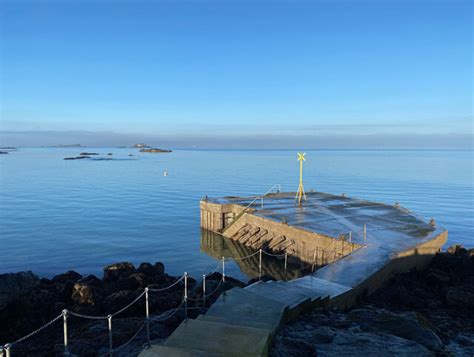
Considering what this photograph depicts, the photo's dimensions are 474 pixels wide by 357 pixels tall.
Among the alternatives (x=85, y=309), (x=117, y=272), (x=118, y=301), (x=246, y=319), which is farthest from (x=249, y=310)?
(x=117, y=272)

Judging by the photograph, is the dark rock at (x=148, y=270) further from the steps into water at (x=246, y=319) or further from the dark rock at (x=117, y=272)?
the steps into water at (x=246, y=319)

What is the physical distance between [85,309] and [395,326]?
1018cm

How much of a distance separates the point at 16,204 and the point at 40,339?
37.2 metres

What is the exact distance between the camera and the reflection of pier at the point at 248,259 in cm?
2248

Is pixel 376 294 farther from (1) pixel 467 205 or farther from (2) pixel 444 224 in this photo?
(1) pixel 467 205

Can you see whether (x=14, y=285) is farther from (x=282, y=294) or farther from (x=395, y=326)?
(x=395, y=326)

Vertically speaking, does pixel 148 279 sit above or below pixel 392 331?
below

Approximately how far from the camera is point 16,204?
41875mm

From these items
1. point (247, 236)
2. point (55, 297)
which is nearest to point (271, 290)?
point (55, 297)

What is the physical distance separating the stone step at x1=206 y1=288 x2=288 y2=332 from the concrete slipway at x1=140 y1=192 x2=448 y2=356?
22mm

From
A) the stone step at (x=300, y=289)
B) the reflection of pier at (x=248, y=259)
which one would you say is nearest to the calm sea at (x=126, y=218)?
the reflection of pier at (x=248, y=259)

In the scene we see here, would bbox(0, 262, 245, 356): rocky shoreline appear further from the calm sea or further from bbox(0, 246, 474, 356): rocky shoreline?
the calm sea

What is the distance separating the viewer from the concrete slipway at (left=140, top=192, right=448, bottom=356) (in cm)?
650

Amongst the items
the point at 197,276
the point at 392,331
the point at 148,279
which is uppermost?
the point at 392,331
